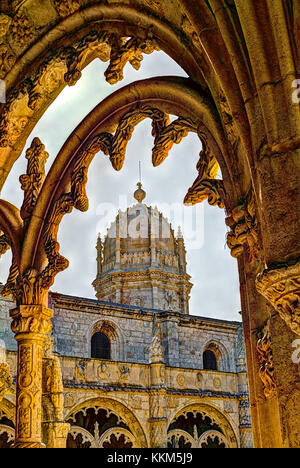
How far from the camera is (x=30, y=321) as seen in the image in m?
5.44

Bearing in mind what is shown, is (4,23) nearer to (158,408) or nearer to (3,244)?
(3,244)

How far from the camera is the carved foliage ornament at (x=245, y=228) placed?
122 inches

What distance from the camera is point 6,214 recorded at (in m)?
6.02

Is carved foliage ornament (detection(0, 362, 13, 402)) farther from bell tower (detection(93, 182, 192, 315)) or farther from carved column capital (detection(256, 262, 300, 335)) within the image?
bell tower (detection(93, 182, 192, 315))

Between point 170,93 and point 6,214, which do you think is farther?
point 6,214

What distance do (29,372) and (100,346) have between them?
2033 cm

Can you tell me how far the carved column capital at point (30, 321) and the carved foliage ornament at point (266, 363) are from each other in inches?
114

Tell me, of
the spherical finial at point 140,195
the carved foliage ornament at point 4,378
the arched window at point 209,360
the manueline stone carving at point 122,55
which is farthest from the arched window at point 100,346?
the manueline stone carving at point 122,55

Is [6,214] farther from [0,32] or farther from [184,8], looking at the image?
[184,8]

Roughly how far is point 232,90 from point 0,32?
10.9 feet

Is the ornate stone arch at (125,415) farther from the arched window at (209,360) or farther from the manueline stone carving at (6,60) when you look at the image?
the manueline stone carving at (6,60)

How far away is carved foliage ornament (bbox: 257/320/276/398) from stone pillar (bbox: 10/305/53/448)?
2788 mm

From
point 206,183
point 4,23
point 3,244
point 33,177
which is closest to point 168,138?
point 206,183
